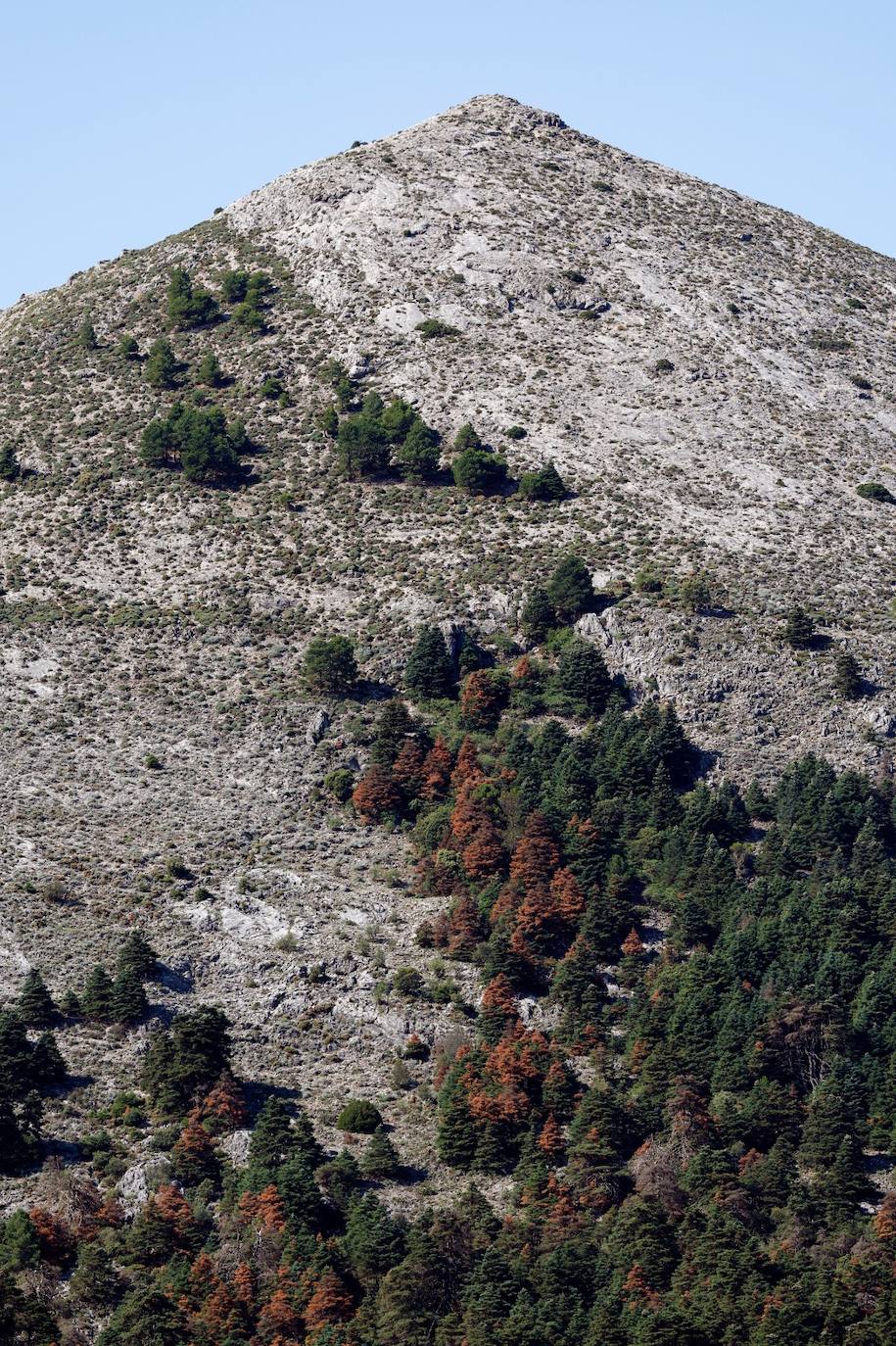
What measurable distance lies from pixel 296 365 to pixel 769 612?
172ft

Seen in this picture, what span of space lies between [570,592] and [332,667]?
1832 centimetres

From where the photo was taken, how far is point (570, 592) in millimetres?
148875

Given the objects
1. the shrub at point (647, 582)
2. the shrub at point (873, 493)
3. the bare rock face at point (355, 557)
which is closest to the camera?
the bare rock face at point (355, 557)

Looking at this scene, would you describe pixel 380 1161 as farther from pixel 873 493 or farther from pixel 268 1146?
pixel 873 493

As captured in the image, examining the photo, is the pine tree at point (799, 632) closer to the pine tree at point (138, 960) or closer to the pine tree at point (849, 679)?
the pine tree at point (849, 679)

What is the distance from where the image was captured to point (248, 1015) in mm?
118375

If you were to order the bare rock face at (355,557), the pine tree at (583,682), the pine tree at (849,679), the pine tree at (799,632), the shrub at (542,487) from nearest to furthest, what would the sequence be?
the bare rock face at (355,557), the pine tree at (849,679), the pine tree at (583,682), the pine tree at (799,632), the shrub at (542,487)

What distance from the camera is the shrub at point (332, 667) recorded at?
14238 centimetres

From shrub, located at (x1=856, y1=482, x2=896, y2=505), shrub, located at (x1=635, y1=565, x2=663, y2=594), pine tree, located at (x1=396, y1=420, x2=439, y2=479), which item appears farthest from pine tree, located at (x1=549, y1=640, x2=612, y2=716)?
shrub, located at (x1=856, y1=482, x2=896, y2=505)

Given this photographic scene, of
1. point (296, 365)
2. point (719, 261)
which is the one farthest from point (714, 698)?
point (719, 261)

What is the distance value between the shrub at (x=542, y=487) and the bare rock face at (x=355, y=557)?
204cm

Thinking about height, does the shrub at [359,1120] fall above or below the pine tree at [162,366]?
below

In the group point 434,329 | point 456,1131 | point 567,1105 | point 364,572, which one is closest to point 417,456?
point 364,572

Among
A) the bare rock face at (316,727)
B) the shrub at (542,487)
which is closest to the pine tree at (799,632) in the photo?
the shrub at (542,487)
